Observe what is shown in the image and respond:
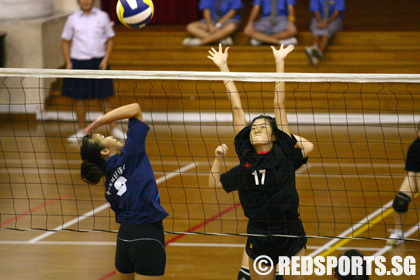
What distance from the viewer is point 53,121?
11344mm

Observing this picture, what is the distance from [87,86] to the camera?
387 inches

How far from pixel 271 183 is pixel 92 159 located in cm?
115

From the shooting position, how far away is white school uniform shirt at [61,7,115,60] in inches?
384

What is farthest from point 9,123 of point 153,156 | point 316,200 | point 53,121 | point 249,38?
point 316,200

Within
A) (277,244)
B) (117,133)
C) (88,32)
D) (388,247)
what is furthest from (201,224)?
(88,32)

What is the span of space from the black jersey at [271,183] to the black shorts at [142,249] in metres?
0.64

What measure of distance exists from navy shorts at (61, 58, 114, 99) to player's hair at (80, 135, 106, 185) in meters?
5.52

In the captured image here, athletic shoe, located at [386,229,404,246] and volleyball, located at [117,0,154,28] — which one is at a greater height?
volleyball, located at [117,0,154,28]

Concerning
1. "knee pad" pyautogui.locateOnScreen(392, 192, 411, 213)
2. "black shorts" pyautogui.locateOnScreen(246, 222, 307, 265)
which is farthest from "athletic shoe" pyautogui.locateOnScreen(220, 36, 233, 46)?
"black shorts" pyautogui.locateOnScreen(246, 222, 307, 265)

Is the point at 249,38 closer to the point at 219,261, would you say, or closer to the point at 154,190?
the point at 219,261

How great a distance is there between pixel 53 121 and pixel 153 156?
3.17 metres

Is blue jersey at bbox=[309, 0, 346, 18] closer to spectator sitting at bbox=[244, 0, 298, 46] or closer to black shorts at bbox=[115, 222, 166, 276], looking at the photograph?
spectator sitting at bbox=[244, 0, 298, 46]

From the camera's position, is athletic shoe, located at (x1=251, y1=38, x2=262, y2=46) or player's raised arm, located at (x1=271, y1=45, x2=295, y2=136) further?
athletic shoe, located at (x1=251, y1=38, x2=262, y2=46)

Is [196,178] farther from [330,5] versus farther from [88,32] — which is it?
[330,5]
